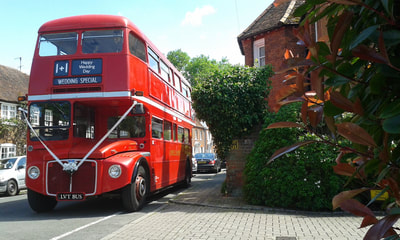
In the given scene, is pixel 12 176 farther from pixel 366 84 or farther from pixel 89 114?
pixel 366 84

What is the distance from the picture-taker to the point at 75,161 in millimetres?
8352

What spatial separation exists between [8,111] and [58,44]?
25652mm

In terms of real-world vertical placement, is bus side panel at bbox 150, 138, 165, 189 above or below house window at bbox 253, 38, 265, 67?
below

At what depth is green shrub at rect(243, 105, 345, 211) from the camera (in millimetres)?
8242

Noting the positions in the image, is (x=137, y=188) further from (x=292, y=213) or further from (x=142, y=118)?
(x=292, y=213)

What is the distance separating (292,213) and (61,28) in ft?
25.0

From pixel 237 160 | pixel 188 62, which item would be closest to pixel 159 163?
pixel 237 160

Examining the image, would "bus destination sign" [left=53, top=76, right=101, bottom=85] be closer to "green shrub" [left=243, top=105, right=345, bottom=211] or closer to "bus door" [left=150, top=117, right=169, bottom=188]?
"bus door" [left=150, top=117, right=169, bottom=188]

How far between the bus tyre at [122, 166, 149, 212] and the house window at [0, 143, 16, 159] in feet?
80.9

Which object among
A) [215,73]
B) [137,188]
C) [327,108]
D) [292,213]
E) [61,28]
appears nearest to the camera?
[327,108]

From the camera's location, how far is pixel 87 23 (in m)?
9.47

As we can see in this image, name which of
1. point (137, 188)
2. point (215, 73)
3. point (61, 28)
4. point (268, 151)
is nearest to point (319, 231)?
point (268, 151)

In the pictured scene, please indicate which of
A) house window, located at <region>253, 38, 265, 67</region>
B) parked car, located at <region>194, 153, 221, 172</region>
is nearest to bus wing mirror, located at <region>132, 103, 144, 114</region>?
house window, located at <region>253, 38, 265, 67</region>

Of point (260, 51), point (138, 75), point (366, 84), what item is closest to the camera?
point (366, 84)
